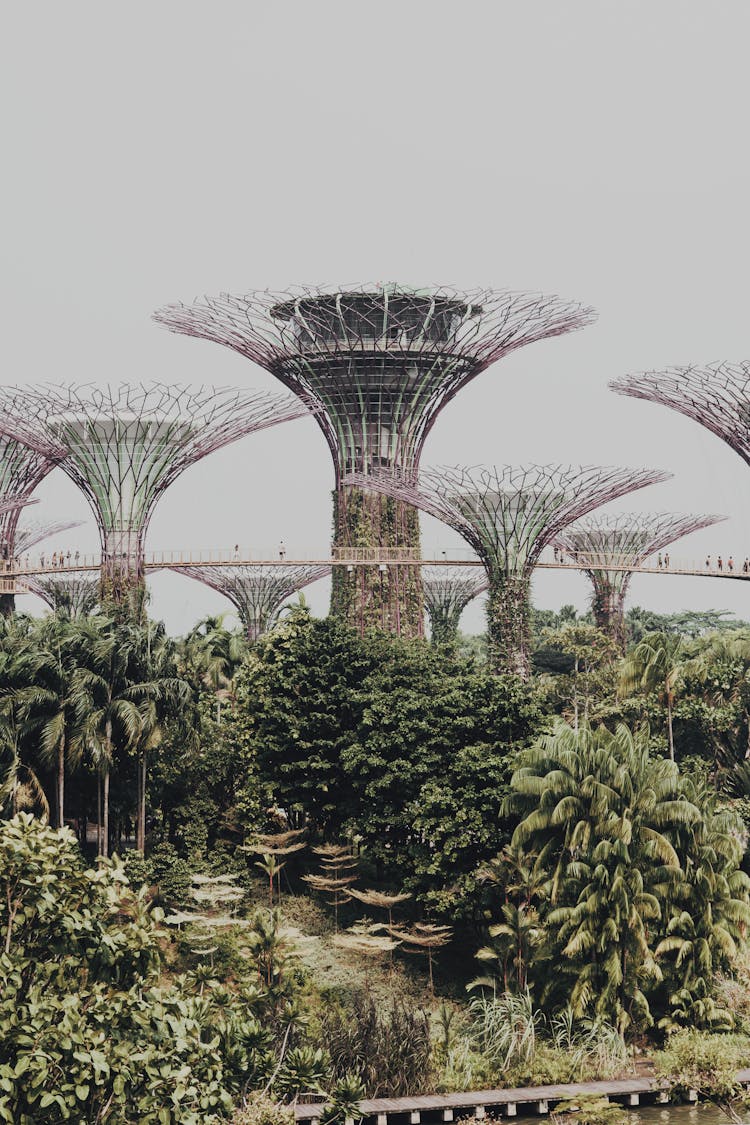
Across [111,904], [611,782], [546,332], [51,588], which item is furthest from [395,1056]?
[51,588]

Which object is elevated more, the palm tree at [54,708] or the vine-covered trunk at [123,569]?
the vine-covered trunk at [123,569]

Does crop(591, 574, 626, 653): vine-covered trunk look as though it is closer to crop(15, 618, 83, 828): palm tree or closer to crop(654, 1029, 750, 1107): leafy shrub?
crop(15, 618, 83, 828): palm tree

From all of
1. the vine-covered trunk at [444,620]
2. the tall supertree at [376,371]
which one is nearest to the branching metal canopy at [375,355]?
the tall supertree at [376,371]

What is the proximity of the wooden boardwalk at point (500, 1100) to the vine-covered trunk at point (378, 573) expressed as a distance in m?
25.3

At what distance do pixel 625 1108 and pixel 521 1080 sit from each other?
1669 mm

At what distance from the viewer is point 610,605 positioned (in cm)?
5978

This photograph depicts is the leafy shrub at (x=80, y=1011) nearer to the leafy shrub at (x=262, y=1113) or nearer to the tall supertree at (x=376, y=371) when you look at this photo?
the leafy shrub at (x=262, y=1113)

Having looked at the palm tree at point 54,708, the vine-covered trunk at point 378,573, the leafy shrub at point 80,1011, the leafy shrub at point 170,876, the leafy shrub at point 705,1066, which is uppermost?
the vine-covered trunk at point 378,573

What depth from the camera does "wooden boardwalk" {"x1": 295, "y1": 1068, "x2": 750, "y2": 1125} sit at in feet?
70.9

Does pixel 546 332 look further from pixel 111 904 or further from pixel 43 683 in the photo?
pixel 111 904

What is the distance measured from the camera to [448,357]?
44.9 meters

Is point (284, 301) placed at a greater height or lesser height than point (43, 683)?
greater

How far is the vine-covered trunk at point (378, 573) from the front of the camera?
47219mm

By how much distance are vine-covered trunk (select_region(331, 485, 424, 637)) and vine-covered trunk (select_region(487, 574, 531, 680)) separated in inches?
116
